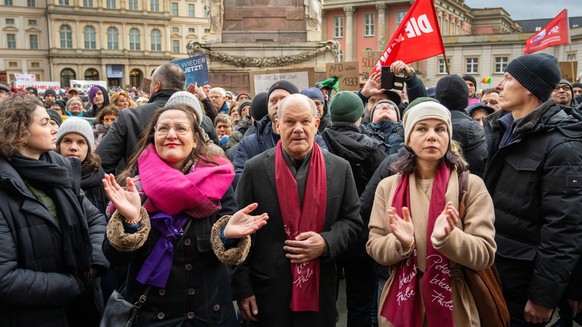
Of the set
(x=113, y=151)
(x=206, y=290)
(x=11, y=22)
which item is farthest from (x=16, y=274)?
(x=11, y=22)

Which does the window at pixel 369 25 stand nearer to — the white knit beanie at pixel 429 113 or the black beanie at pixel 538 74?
the black beanie at pixel 538 74

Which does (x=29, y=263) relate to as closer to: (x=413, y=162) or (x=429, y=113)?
(x=413, y=162)

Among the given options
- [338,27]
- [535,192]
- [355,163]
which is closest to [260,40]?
[355,163]

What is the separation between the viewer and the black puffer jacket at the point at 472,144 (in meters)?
4.18

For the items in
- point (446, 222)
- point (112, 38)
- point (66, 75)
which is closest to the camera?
point (446, 222)

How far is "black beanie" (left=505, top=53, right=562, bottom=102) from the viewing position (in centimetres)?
327

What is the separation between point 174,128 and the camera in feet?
9.73

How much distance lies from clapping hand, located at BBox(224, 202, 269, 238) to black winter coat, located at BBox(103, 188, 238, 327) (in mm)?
214

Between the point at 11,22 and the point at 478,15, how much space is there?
241ft

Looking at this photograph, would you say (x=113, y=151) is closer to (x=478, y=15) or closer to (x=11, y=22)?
(x=11, y=22)

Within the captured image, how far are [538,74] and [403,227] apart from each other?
1.58 meters

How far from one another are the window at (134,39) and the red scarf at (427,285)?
77502 mm

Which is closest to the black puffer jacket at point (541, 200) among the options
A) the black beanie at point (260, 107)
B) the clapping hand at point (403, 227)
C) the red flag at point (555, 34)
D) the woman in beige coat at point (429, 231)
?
the woman in beige coat at point (429, 231)

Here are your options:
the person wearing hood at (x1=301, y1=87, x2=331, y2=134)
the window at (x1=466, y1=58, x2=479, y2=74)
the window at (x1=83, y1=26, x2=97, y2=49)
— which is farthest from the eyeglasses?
the window at (x1=83, y1=26, x2=97, y2=49)
